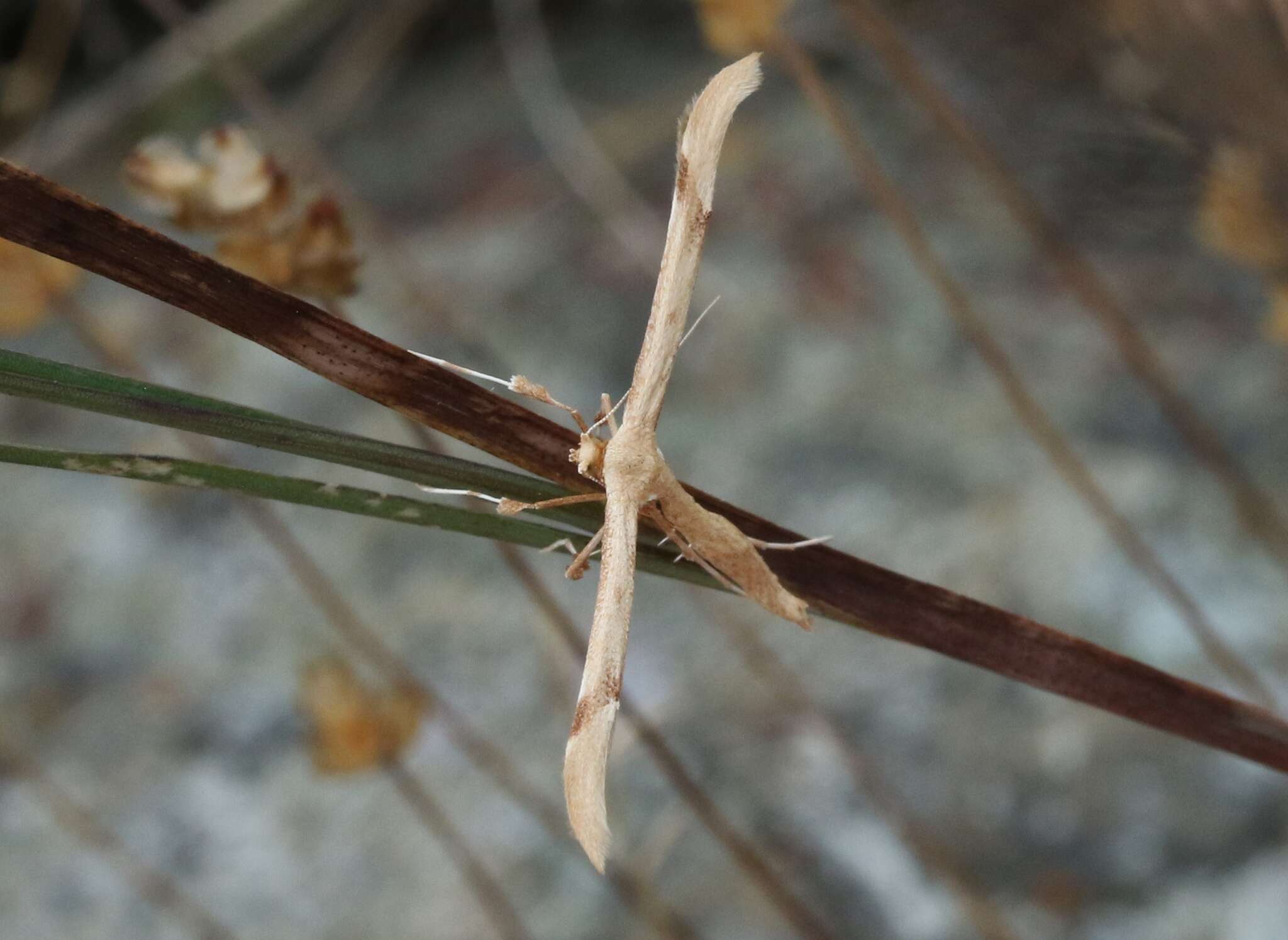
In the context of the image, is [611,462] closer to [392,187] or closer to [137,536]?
[137,536]

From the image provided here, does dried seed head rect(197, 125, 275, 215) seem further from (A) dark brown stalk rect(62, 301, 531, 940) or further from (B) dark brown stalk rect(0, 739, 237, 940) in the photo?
(B) dark brown stalk rect(0, 739, 237, 940)

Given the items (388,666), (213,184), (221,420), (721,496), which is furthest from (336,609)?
(721,496)

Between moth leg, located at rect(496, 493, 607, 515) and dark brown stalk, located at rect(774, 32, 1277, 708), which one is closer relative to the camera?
moth leg, located at rect(496, 493, 607, 515)

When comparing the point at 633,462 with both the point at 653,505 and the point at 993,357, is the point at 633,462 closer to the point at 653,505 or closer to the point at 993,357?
the point at 653,505

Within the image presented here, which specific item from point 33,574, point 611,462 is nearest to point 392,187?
point 33,574

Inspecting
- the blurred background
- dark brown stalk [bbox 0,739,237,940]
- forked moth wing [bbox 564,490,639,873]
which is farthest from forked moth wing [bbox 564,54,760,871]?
dark brown stalk [bbox 0,739,237,940]

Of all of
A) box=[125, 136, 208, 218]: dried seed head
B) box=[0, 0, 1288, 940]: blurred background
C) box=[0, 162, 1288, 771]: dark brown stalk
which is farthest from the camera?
box=[0, 0, 1288, 940]: blurred background

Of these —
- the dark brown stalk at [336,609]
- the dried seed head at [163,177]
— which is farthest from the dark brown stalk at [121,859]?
the dried seed head at [163,177]
